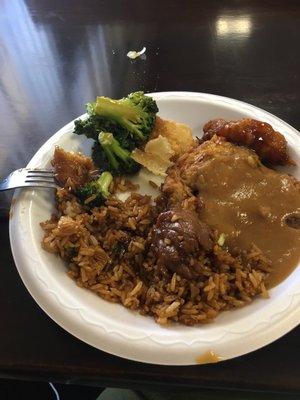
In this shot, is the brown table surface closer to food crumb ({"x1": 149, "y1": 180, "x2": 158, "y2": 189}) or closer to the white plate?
the white plate

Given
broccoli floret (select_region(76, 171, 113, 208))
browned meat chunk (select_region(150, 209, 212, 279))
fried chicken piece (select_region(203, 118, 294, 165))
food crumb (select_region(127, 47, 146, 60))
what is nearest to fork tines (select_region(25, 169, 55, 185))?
broccoli floret (select_region(76, 171, 113, 208))

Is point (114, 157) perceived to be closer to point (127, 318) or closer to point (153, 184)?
point (153, 184)

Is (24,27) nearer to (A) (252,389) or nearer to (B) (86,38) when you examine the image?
(B) (86,38)

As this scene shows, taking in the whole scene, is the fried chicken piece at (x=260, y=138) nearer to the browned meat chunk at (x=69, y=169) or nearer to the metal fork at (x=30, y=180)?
the browned meat chunk at (x=69, y=169)

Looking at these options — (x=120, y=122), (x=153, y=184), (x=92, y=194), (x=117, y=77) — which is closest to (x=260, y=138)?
(x=153, y=184)

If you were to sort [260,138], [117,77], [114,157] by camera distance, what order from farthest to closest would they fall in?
[117,77] < [114,157] < [260,138]

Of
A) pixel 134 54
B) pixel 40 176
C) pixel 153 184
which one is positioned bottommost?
pixel 153 184

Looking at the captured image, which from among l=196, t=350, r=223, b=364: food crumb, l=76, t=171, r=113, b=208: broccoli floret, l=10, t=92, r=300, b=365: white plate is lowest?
l=196, t=350, r=223, b=364: food crumb
